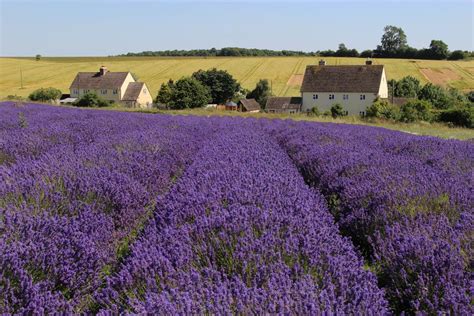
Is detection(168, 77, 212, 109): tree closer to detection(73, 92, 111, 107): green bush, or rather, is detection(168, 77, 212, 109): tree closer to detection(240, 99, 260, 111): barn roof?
detection(240, 99, 260, 111): barn roof

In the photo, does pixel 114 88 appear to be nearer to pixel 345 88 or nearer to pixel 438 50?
pixel 345 88

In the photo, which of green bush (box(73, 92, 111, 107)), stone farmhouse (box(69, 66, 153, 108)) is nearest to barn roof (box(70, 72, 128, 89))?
stone farmhouse (box(69, 66, 153, 108))

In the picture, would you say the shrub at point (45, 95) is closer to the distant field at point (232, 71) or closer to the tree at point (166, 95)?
the distant field at point (232, 71)

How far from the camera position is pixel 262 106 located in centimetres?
5300

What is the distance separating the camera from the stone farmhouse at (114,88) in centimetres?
5341

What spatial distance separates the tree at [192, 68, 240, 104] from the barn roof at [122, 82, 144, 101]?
262 inches

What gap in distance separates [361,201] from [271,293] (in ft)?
7.10

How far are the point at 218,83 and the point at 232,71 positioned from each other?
43.2ft

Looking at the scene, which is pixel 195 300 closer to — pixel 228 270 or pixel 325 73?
pixel 228 270

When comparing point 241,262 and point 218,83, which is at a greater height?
point 218,83

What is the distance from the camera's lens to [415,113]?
89.5 feet

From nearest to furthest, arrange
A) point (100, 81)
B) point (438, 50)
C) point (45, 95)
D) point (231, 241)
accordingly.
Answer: point (231, 241) < point (45, 95) < point (100, 81) < point (438, 50)

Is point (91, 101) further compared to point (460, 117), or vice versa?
point (91, 101)

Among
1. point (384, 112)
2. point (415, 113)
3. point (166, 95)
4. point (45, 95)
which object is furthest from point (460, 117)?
point (45, 95)
